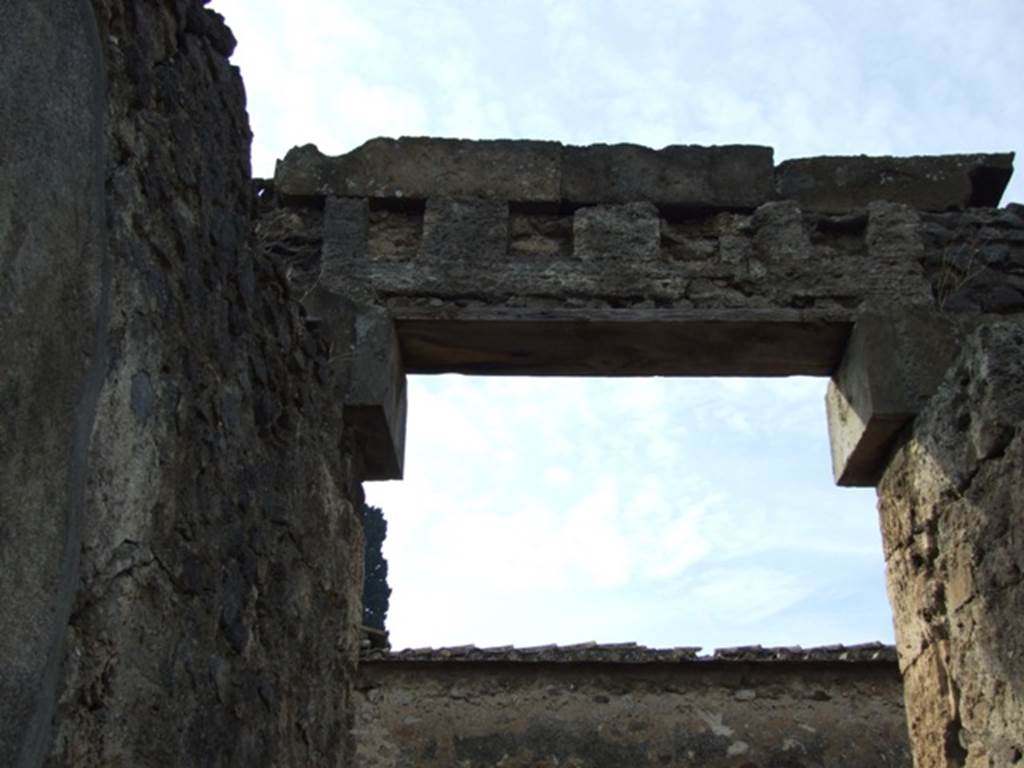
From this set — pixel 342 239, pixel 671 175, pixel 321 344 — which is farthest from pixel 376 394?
pixel 671 175

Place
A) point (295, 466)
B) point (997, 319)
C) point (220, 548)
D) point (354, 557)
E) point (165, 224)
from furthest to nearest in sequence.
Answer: point (997, 319) → point (354, 557) → point (295, 466) → point (220, 548) → point (165, 224)

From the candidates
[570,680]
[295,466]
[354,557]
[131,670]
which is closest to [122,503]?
[131,670]

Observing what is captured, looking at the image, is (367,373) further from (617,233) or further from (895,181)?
(895,181)

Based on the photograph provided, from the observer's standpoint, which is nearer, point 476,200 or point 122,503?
point 122,503

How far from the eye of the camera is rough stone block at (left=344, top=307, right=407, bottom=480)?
4234 mm

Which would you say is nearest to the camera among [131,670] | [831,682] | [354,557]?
[131,670]

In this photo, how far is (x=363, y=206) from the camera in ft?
15.0

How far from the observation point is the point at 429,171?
4.63m

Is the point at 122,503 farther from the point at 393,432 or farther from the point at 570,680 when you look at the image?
the point at 570,680

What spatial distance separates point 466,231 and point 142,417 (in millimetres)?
2406

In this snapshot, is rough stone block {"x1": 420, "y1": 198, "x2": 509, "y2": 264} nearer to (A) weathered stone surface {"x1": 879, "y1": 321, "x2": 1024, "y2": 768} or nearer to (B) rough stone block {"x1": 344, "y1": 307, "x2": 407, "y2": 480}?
(B) rough stone block {"x1": 344, "y1": 307, "x2": 407, "y2": 480}

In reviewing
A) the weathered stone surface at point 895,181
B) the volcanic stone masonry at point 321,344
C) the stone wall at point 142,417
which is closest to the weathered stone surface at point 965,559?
the volcanic stone masonry at point 321,344

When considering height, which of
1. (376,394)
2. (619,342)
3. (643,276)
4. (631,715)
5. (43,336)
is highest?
(643,276)

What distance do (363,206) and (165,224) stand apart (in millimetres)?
2166
